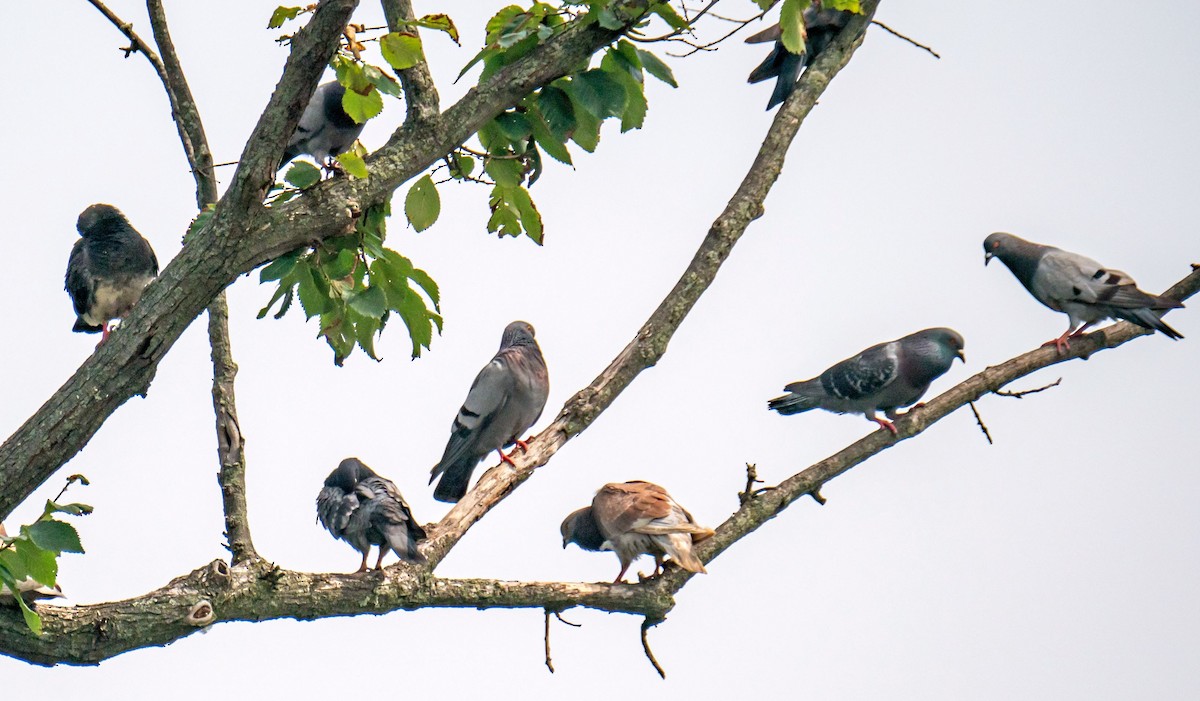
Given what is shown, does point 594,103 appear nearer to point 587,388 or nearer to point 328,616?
point 587,388

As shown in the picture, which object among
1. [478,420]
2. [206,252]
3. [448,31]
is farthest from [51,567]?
[478,420]

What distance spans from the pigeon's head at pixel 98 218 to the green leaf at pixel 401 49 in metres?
4.23

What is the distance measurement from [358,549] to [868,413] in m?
3.99

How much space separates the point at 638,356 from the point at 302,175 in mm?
1877

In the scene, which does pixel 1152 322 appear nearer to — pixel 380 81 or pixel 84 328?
pixel 380 81

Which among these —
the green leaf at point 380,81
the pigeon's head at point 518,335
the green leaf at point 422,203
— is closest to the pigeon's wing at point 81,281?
the pigeon's head at point 518,335

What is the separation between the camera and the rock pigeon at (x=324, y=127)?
289 inches

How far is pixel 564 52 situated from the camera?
4.76m

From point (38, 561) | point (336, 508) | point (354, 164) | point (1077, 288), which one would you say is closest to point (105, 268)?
point (336, 508)

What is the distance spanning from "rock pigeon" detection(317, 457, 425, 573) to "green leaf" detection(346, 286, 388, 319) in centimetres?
115

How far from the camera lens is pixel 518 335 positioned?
8.62 m

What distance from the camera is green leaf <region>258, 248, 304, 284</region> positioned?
15.0ft

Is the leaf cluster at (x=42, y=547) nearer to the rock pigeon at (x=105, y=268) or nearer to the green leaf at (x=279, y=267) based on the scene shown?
the green leaf at (x=279, y=267)

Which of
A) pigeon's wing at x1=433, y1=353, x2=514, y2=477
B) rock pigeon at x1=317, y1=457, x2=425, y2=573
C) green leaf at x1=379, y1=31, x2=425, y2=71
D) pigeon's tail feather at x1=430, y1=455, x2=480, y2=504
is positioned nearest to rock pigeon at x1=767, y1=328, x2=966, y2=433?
pigeon's wing at x1=433, y1=353, x2=514, y2=477
